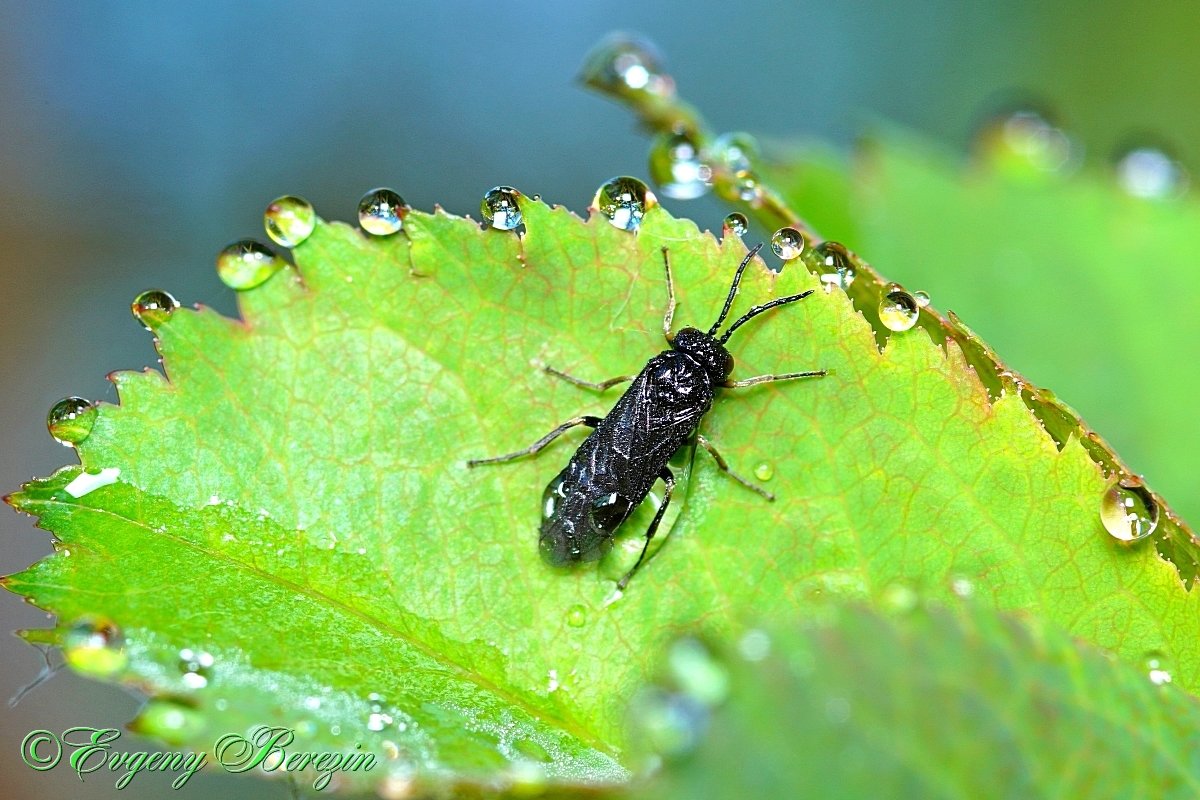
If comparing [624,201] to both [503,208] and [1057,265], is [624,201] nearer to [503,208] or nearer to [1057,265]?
[503,208]

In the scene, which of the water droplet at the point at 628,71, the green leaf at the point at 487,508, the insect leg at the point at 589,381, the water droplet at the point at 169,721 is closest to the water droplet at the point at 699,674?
the green leaf at the point at 487,508

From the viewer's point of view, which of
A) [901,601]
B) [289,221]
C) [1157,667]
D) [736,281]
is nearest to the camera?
[901,601]

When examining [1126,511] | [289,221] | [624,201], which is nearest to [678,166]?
[624,201]

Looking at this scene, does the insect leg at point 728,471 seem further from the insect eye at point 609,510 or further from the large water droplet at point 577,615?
the large water droplet at point 577,615

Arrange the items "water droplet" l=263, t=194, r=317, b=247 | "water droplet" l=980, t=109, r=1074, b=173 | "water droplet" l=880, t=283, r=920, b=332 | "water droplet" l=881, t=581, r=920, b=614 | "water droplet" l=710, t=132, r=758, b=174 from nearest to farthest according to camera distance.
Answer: "water droplet" l=881, t=581, r=920, b=614
"water droplet" l=880, t=283, r=920, b=332
"water droplet" l=263, t=194, r=317, b=247
"water droplet" l=710, t=132, r=758, b=174
"water droplet" l=980, t=109, r=1074, b=173

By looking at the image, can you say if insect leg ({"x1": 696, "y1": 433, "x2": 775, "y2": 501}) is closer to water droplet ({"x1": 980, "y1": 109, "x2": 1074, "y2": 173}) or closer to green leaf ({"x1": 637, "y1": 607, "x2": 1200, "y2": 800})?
green leaf ({"x1": 637, "y1": 607, "x2": 1200, "y2": 800})

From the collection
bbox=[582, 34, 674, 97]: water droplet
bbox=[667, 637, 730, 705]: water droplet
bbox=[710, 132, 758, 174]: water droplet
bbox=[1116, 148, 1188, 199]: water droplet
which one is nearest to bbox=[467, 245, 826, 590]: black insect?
bbox=[710, 132, 758, 174]: water droplet
